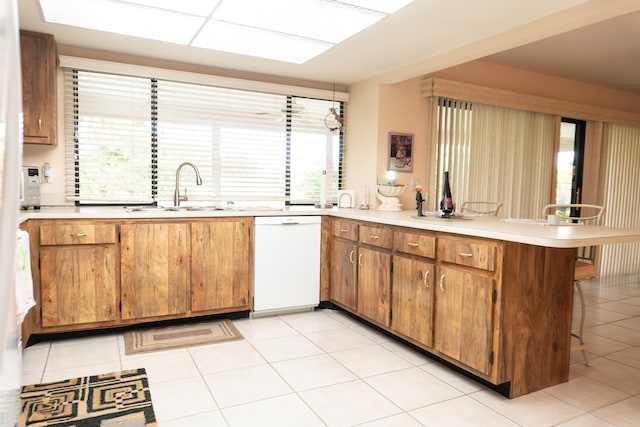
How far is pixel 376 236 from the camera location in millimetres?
3336

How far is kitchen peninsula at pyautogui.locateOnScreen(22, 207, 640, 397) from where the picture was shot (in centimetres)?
236

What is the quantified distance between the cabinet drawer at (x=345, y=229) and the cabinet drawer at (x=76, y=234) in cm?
183

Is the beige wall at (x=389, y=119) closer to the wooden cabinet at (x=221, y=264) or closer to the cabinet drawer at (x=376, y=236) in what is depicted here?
the cabinet drawer at (x=376, y=236)

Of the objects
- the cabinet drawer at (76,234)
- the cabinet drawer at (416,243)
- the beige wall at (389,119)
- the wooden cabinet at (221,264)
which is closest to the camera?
the cabinet drawer at (416,243)

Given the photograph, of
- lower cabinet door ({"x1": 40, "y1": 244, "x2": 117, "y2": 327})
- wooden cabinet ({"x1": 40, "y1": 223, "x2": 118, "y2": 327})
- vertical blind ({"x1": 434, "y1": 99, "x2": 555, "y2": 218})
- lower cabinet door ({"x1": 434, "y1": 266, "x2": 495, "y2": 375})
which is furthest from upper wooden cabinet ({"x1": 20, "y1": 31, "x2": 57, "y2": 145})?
vertical blind ({"x1": 434, "y1": 99, "x2": 555, "y2": 218})

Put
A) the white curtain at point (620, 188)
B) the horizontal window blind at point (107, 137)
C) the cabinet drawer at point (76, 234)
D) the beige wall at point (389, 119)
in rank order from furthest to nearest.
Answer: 1. the white curtain at point (620, 188)
2. the beige wall at point (389, 119)
3. the horizontal window blind at point (107, 137)
4. the cabinet drawer at point (76, 234)

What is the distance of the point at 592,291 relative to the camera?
498 centimetres

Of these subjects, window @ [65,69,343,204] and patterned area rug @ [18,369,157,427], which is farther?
window @ [65,69,343,204]

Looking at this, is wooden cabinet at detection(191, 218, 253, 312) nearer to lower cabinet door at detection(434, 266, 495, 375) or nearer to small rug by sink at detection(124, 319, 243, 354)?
small rug by sink at detection(124, 319, 243, 354)

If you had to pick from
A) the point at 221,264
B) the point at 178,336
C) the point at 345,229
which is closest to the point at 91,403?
the point at 178,336

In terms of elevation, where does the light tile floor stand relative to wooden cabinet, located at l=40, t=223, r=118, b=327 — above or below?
below

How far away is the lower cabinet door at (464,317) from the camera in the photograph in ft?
7.81

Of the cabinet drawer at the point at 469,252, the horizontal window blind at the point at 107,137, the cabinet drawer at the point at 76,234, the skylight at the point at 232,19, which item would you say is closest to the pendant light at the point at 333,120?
the skylight at the point at 232,19

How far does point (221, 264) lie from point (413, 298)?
160 centimetres
